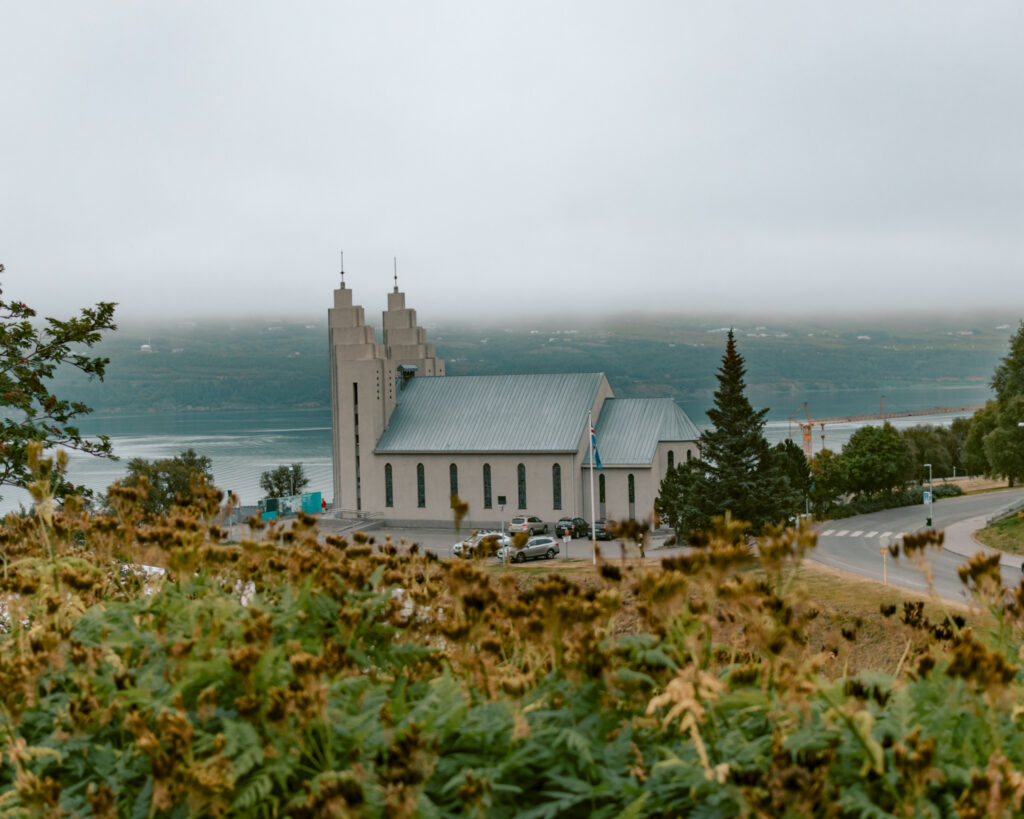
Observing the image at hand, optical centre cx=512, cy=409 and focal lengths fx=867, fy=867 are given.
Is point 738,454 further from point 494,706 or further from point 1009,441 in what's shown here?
point 494,706

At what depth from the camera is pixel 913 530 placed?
50.1m

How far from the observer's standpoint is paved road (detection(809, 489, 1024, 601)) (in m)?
38.0

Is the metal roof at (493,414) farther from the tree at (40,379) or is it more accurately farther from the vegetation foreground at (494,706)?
the vegetation foreground at (494,706)

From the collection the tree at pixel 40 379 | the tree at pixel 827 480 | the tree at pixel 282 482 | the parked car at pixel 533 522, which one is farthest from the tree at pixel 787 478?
the tree at pixel 282 482

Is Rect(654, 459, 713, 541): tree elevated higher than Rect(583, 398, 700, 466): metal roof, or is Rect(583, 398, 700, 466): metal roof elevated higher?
Rect(583, 398, 700, 466): metal roof

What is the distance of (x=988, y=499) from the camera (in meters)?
74.2

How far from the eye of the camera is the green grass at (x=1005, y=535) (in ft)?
154

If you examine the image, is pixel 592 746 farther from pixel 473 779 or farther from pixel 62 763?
pixel 62 763

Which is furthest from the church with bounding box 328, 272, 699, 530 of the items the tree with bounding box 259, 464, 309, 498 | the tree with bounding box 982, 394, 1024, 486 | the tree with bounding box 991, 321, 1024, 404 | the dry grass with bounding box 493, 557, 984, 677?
the tree with bounding box 259, 464, 309, 498

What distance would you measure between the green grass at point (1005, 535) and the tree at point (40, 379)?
4581 centimetres

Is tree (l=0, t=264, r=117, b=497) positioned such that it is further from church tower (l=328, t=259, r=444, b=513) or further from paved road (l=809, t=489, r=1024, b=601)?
church tower (l=328, t=259, r=444, b=513)

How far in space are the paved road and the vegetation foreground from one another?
97.1 ft

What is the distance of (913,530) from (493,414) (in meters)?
28.3

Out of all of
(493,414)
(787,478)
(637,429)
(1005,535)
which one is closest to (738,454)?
(787,478)
